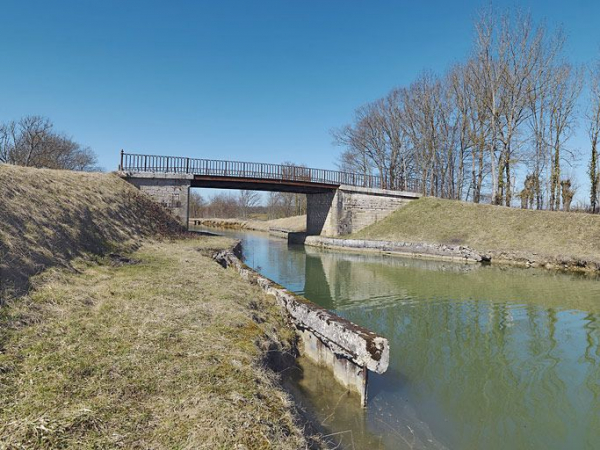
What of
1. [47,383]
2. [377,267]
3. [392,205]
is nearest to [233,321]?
[47,383]

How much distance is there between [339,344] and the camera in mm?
5055

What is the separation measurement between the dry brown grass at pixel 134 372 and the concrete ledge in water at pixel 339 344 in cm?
58

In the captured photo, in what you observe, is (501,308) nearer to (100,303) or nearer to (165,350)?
(165,350)

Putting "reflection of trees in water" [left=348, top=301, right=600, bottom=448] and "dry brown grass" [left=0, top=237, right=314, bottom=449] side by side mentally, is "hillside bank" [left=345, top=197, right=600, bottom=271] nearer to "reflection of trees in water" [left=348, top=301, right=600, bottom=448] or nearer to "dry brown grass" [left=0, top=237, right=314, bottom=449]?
"reflection of trees in water" [left=348, top=301, right=600, bottom=448]

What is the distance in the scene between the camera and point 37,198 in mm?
8500

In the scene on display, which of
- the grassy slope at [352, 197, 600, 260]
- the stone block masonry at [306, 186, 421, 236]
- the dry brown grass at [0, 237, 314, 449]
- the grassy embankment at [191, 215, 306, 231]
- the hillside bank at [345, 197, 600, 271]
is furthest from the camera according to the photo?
the grassy embankment at [191, 215, 306, 231]

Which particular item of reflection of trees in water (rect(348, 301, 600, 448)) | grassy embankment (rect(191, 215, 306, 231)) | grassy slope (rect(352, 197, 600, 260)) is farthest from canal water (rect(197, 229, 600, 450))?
grassy embankment (rect(191, 215, 306, 231))

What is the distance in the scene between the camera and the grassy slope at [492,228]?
19.2 metres

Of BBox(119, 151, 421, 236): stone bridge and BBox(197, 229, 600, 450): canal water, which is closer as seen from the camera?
BBox(197, 229, 600, 450): canal water

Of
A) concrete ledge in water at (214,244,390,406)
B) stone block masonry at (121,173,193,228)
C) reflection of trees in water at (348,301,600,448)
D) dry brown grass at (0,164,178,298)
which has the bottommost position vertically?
reflection of trees in water at (348,301,600,448)

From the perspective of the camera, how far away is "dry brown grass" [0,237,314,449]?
2412 millimetres

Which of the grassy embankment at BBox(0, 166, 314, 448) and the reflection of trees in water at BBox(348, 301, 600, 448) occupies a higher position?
the grassy embankment at BBox(0, 166, 314, 448)

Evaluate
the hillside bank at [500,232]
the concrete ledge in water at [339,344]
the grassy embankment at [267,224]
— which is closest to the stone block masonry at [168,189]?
the hillside bank at [500,232]

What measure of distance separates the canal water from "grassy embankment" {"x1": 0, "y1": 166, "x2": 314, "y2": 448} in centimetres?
149
